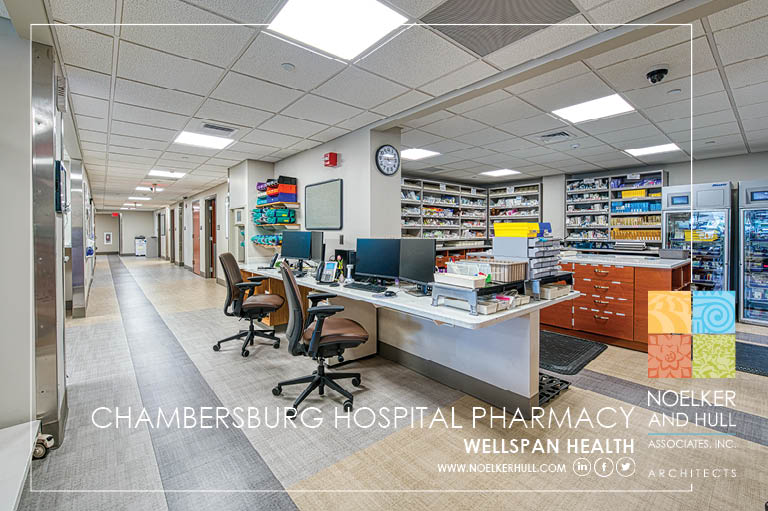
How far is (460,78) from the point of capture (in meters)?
2.98

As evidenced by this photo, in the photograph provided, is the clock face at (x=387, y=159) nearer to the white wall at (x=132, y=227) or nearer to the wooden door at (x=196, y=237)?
the wooden door at (x=196, y=237)

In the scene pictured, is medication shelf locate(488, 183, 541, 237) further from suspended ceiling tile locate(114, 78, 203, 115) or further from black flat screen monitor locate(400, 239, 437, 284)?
suspended ceiling tile locate(114, 78, 203, 115)

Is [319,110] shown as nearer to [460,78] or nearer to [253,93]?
[253,93]

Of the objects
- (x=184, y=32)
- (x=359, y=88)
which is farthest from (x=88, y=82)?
(x=359, y=88)

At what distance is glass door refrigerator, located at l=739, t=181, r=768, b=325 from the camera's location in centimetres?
501

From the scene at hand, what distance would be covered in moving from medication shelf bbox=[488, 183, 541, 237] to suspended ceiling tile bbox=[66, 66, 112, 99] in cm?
746

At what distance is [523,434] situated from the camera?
2.33m

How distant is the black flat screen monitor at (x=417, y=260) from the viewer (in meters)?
2.77

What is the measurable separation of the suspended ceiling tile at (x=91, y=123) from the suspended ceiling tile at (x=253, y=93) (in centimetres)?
185

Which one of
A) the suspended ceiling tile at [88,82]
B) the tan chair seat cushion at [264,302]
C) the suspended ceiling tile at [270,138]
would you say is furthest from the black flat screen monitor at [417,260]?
the suspended ceiling tile at [88,82]

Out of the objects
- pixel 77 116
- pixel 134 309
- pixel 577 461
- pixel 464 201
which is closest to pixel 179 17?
pixel 77 116

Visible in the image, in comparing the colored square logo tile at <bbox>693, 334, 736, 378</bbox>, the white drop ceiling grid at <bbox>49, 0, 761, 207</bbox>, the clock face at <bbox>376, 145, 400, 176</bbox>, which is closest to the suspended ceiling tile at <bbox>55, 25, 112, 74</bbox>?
the white drop ceiling grid at <bbox>49, 0, 761, 207</bbox>

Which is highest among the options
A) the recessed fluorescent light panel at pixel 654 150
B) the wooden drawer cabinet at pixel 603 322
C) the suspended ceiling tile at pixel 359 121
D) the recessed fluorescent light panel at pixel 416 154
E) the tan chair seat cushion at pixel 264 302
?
the recessed fluorescent light panel at pixel 416 154

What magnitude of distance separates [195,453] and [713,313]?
561cm
